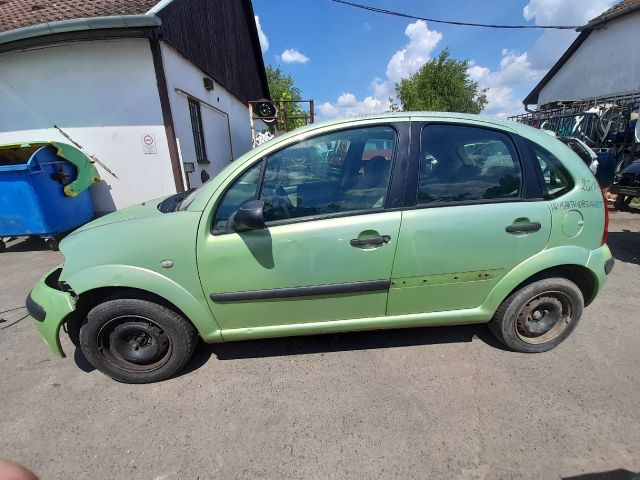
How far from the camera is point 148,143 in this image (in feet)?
20.6

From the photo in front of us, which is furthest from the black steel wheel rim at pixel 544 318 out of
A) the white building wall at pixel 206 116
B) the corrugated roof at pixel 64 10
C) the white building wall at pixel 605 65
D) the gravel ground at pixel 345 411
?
the white building wall at pixel 605 65

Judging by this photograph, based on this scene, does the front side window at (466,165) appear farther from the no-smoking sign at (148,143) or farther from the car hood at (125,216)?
the no-smoking sign at (148,143)

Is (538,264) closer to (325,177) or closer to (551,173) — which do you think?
(551,173)

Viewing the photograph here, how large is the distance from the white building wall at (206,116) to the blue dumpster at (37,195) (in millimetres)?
2119

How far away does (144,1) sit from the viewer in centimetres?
611

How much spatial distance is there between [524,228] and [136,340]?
109 inches

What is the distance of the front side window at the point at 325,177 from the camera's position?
78.7 inches

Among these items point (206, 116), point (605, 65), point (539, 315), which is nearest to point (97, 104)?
point (206, 116)

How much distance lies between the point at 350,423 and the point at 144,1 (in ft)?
26.2

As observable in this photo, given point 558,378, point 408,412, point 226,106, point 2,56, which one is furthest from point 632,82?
point 2,56

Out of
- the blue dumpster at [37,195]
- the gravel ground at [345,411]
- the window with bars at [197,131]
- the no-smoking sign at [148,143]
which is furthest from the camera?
the window with bars at [197,131]

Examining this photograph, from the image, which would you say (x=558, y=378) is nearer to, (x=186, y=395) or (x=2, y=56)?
(x=186, y=395)

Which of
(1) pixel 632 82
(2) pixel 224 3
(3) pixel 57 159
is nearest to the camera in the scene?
(3) pixel 57 159

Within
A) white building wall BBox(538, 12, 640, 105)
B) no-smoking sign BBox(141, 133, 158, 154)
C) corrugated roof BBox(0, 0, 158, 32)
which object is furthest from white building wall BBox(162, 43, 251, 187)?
white building wall BBox(538, 12, 640, 105)
